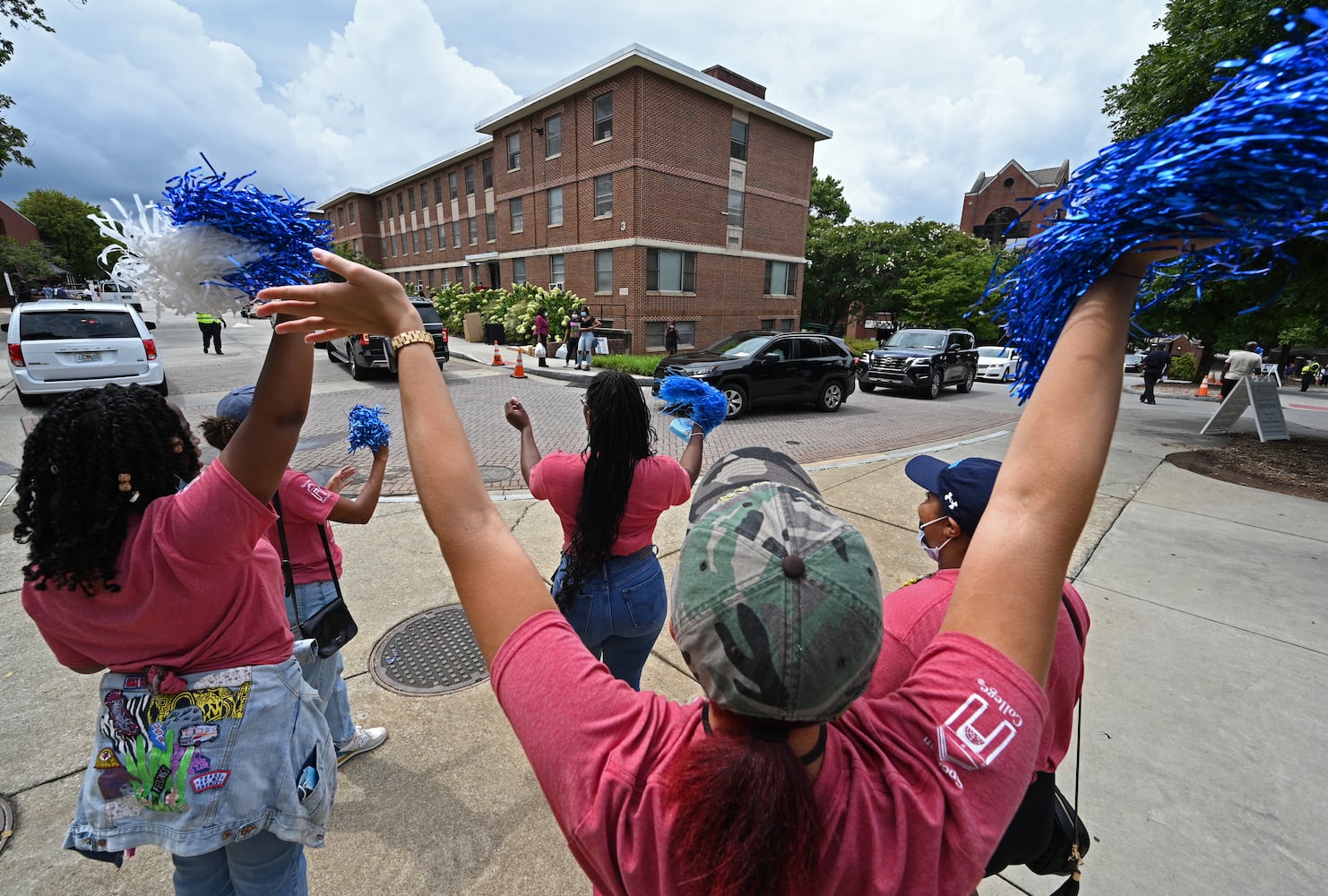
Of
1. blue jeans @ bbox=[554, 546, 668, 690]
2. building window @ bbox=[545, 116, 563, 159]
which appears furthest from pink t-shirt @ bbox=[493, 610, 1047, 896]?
building window @ bbox=[545, 116, 563, 159]

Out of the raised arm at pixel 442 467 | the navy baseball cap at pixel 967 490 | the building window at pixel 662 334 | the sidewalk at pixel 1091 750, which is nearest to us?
the raised arm at pixel 442 467

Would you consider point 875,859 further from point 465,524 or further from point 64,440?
point 64,440

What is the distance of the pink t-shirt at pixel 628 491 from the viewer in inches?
92.0

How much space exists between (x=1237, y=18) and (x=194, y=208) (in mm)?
11913

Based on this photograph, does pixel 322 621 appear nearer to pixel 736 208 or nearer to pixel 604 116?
pixel 604 116

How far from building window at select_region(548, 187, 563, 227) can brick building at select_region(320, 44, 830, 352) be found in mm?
61

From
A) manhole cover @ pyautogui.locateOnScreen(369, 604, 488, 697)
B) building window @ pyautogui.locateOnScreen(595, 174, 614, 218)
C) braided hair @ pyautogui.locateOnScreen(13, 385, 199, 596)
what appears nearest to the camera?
braided hair @ pyautogui.locateOnScreen(13, 385, 199, 596)

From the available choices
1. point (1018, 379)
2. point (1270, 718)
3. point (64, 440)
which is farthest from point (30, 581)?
point (1270, 718)

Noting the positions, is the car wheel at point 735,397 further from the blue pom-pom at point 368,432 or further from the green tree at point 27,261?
the green tree at point 27,261

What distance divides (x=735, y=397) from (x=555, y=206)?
1694 cm

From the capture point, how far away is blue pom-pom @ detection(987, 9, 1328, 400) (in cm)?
85

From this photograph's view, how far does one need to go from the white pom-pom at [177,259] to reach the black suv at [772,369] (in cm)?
975

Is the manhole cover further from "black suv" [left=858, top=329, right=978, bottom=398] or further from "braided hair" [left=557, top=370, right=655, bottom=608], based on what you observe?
"black suv" [left=858, top=329, right=978, bottom=398]

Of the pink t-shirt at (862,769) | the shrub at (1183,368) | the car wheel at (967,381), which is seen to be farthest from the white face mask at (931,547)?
the shrub at (1183,368)
